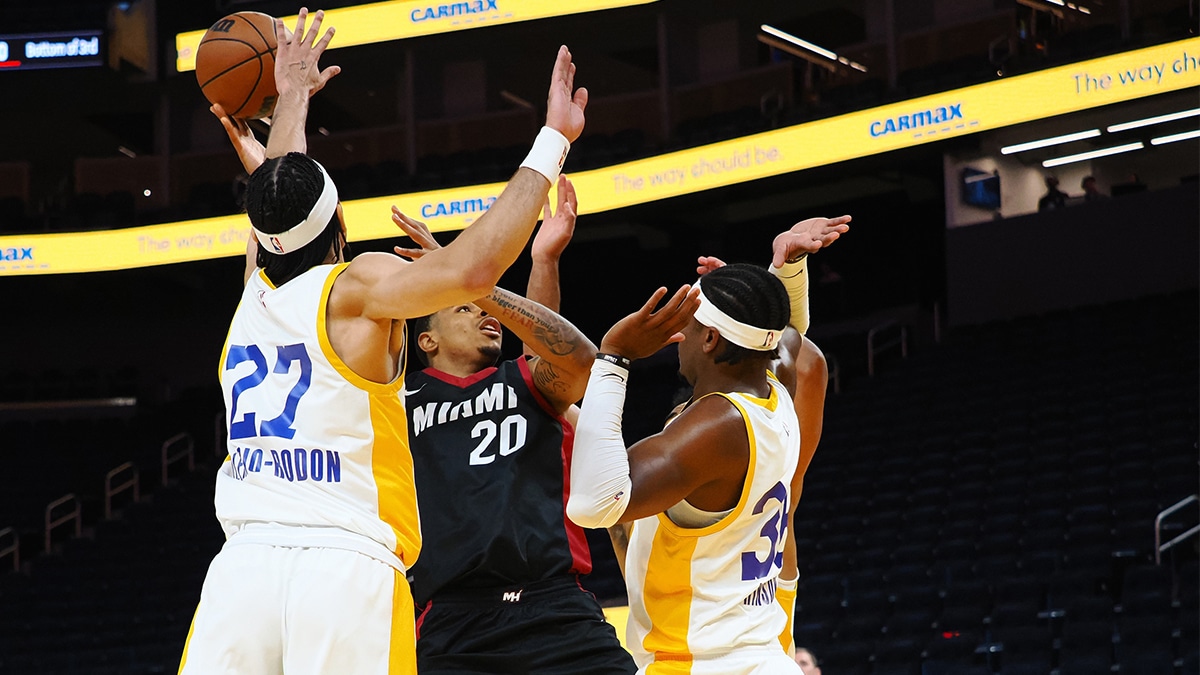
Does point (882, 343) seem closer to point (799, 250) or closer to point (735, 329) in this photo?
point (799, 250)

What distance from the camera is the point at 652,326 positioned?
302 centimetres

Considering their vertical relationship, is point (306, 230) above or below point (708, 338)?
above

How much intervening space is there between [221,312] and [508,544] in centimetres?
1939

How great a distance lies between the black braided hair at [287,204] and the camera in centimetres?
277

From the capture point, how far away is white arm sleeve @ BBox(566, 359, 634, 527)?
9.46ft

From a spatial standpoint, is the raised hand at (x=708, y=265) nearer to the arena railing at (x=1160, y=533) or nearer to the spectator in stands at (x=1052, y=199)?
the arena railing at (x=1160, y=533)

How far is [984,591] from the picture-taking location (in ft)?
32.3

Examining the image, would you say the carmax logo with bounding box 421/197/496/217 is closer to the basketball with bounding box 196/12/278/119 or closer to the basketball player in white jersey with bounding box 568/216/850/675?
the basketball with bounding box 196/12/278/119

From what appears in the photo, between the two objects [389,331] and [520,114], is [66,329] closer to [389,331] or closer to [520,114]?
[520,114]

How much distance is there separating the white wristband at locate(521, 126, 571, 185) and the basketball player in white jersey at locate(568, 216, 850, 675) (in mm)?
389

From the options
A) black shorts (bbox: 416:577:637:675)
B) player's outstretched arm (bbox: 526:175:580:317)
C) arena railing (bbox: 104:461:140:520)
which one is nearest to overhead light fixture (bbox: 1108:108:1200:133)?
arena railing (bbox: 104:461:140:520)

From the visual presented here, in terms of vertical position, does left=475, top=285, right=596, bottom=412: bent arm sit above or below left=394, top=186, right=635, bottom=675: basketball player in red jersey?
above

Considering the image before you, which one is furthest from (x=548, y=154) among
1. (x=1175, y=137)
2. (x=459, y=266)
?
(x=1175, y=137)

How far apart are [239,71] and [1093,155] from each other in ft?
50.1
